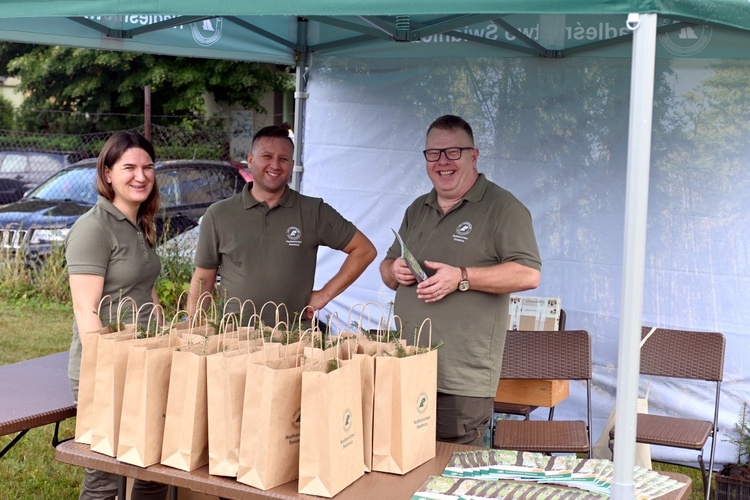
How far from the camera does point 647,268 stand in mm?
4824

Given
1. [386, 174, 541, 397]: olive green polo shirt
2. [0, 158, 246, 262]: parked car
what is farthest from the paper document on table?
[0, 158, 246, 262]: parked car

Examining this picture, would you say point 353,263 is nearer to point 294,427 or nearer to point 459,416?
point 459,416

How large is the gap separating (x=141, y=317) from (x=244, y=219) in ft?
2.52

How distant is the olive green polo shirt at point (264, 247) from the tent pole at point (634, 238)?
1.92 metres

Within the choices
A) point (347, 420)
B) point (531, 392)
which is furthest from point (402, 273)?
point (531, 392)

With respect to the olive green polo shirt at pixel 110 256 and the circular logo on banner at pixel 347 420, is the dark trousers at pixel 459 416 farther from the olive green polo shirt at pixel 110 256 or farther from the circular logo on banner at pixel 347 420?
the olive green polo shirt at pixel 110 256

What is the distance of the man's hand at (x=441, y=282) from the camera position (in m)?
3.10

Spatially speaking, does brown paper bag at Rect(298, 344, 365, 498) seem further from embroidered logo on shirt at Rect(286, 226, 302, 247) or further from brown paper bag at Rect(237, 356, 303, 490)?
embroidered logo on shirt at Rect(286, 226, 302, 247)

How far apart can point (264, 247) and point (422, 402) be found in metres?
1.50

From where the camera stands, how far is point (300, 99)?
5703 millimetres

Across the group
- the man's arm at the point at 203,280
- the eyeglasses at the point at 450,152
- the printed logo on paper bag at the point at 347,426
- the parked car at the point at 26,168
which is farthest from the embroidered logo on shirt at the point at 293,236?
the parked car at the point at 26,168

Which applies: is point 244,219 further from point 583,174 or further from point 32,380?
point 583,174

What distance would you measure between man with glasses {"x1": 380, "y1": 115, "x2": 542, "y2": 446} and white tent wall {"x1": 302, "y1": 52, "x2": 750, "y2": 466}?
1.78 metres

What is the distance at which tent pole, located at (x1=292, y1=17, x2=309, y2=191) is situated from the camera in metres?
5.55
